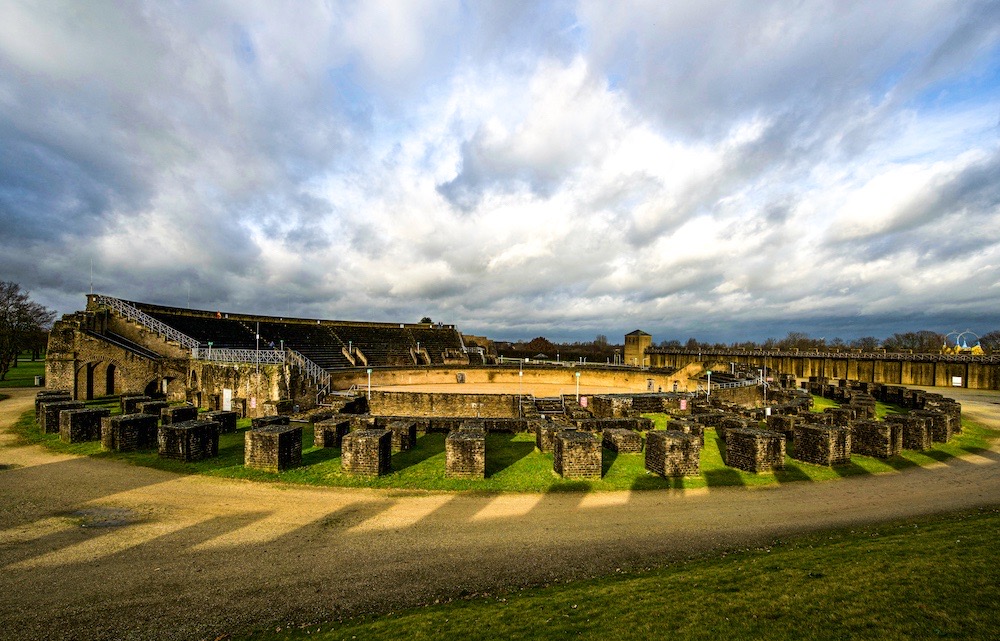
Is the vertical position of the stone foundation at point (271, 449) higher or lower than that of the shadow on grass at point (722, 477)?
higher

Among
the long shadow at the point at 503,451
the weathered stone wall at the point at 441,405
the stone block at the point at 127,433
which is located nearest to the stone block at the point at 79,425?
the stone block at the point at 127,433

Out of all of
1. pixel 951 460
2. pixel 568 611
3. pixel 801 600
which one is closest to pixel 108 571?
pixel 568 611

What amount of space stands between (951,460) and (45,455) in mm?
29420

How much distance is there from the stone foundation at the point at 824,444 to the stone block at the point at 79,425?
2381cm

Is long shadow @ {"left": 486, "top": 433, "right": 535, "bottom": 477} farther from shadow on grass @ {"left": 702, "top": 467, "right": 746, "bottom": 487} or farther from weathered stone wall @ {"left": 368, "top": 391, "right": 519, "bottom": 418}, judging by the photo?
shadow on grass @ {"left": 702, "top": 467, "right": 746, "bottom": 487}

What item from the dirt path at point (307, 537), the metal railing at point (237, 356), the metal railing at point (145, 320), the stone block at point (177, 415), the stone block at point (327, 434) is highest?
the metal railing at point (145, 320)

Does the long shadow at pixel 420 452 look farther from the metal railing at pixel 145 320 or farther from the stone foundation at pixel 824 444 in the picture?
the metal railing at pixel 145 320

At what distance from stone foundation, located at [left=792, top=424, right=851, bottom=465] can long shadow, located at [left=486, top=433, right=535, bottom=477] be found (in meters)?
8.65

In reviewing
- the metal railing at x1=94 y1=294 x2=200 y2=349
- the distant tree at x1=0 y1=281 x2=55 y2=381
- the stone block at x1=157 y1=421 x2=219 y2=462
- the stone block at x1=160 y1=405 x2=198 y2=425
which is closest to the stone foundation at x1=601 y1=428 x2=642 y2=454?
the stone block at x1=157 y1=421 x2=219 y2=462

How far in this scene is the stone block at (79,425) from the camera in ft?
48.6

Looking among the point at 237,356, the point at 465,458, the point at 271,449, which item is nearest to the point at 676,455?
the point at 465,458

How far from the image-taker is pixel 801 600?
5.04 metres

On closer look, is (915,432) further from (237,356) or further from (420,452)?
(237,356)

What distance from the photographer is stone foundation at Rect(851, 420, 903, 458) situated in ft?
47.7
